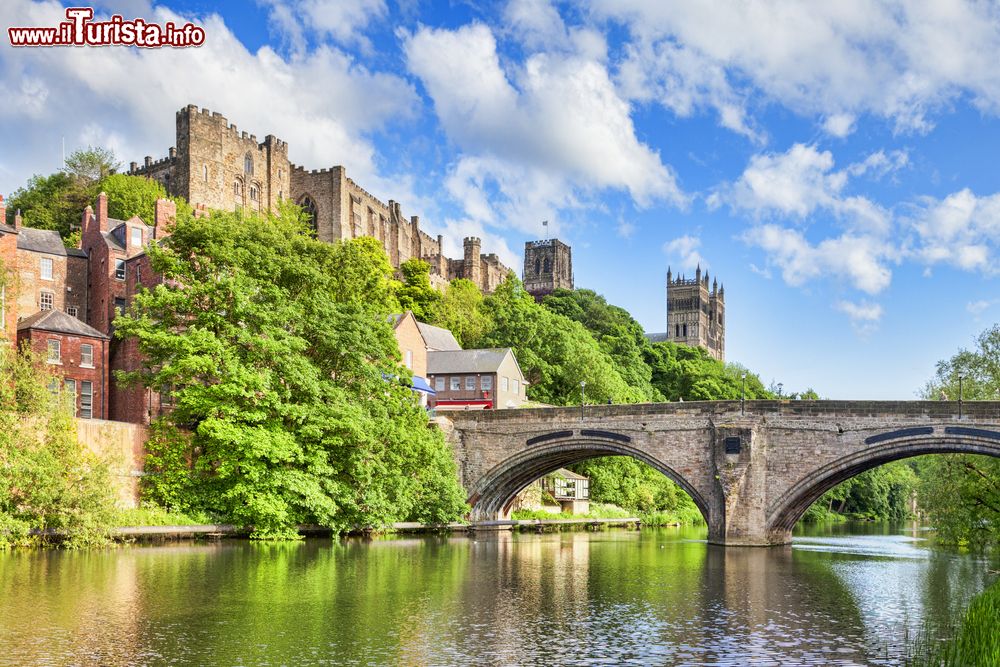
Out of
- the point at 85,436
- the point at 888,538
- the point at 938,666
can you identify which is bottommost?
the point at 888,538

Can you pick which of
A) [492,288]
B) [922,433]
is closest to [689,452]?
[922,433]

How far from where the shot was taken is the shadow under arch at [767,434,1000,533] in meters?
41.2

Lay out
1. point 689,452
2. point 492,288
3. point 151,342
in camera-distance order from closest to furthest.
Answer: point 151,342 → point 689,452 → point 492,288

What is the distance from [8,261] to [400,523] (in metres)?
25.8

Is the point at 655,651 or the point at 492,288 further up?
the point at 492,288

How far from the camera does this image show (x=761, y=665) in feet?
59.8

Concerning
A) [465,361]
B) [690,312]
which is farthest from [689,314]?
[465,361]

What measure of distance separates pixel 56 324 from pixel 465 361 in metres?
27.9

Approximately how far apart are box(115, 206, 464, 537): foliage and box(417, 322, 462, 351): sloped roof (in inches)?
1027

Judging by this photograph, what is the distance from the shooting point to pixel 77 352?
170ft

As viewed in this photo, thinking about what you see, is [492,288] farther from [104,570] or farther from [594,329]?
[104,570]

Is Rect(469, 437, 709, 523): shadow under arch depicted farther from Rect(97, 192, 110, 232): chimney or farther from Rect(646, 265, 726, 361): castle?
Rect(646, 265, 726, 361): castle

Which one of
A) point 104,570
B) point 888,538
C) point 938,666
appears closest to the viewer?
point 938,666

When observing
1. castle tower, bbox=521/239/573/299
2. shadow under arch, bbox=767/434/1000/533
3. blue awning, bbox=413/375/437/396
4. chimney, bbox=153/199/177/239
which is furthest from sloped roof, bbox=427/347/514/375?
castle tower, bbox=521/239/573/299
